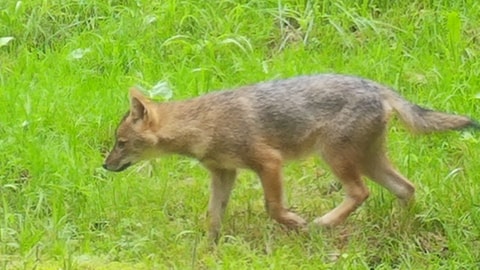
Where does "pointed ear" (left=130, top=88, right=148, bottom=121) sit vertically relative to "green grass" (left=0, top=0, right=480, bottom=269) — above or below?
above

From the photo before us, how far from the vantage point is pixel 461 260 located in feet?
18.5

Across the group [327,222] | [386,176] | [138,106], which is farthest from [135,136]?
[386,176]

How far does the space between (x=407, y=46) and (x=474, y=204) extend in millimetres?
2299

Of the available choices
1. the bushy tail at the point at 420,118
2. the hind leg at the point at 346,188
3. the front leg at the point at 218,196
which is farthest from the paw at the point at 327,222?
the bushy tail at the point at 420,118

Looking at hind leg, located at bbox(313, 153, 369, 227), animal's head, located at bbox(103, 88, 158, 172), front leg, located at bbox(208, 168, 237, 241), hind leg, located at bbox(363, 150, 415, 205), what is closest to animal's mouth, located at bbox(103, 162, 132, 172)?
animal's head, located at bbox(103, 88, 158, 172)

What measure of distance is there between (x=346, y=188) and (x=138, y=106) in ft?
3.96

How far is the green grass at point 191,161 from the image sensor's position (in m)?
5.85

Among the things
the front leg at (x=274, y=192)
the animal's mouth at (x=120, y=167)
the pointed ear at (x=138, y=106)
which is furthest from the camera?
the animal's mouth at (x=120, y=167)

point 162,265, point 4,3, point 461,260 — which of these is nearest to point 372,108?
point 461,260

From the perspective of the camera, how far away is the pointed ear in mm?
6182

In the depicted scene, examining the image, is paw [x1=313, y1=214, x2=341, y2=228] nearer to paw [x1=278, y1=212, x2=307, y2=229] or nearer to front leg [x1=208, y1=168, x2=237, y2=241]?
paw [x1=278, y1=212, x2=307, y2=229]

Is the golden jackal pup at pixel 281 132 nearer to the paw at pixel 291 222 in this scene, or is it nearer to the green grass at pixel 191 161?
the paw at pixel 291 222

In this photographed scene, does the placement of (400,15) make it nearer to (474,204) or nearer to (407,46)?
(407,46)

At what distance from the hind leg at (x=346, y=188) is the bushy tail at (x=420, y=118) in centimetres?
39
